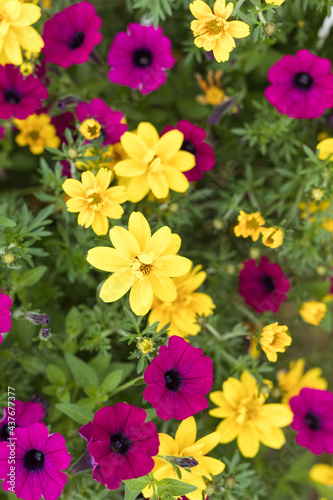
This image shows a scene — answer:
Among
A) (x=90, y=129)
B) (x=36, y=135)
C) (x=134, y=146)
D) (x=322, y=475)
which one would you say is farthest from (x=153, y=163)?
(x=322, y=475)

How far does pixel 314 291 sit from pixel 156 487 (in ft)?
3.08

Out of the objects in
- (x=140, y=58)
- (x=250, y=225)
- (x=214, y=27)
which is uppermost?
(x=214, y=27)

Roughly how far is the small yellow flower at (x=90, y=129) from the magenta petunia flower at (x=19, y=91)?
24 cm

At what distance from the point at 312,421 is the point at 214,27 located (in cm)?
120

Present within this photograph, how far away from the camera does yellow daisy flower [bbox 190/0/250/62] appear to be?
1.10 m

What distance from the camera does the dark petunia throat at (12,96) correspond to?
135cm

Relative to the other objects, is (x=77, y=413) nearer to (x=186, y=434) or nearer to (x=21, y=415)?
(x=21, y=415)

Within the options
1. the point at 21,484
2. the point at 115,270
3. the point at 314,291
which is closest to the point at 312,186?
the point at 314,291

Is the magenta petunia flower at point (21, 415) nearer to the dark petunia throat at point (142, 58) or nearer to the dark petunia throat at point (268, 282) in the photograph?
the dark petunia throat at point (268, 282)

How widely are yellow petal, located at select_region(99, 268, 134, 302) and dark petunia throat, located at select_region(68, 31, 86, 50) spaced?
0.75 meters

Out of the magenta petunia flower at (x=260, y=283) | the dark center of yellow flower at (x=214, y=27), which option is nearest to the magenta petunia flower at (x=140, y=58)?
the dark center of yellow flower at (x=214, y=27)

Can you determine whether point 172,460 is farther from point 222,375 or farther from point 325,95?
point 325,95

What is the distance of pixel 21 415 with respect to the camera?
4.09ft

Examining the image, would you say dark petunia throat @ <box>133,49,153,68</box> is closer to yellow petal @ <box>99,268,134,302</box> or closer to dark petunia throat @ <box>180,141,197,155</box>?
dark petunia throat @ <box>180,141,197,155</box>
